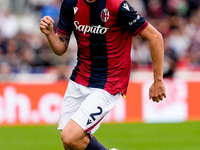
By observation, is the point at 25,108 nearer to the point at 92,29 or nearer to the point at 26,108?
the point at 26,108

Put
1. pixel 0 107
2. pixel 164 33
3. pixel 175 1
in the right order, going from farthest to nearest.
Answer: pixel 175 1, pixel 164 33, pixel 0 107

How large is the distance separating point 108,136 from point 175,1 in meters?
8.22

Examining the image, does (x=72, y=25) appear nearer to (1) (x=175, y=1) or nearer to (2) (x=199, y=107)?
(2) (x=199, y=107)

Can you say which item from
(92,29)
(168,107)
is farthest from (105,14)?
(168,107)

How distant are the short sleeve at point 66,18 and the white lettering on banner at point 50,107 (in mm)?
5872

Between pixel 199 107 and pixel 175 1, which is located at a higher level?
pixel 175 1

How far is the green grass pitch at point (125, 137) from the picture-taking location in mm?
8844

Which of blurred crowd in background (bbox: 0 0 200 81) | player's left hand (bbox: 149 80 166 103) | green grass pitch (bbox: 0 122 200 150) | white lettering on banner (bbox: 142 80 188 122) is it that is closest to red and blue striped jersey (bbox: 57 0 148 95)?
player's left hand (bbox: 149 80 166 103)

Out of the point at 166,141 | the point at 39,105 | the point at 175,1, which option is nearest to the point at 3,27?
the point at 39,105

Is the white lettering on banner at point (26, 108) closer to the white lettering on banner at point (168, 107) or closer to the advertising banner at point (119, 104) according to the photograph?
the advertising banner at point (119, 104)

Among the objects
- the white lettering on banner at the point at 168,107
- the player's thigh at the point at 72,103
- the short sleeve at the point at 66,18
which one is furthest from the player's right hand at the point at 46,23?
the white lettering on banner at the point at 168,107

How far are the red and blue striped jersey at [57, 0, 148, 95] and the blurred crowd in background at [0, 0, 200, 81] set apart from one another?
755 centimetres

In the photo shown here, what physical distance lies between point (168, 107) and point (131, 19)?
705 cm

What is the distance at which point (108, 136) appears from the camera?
9.98 meters
